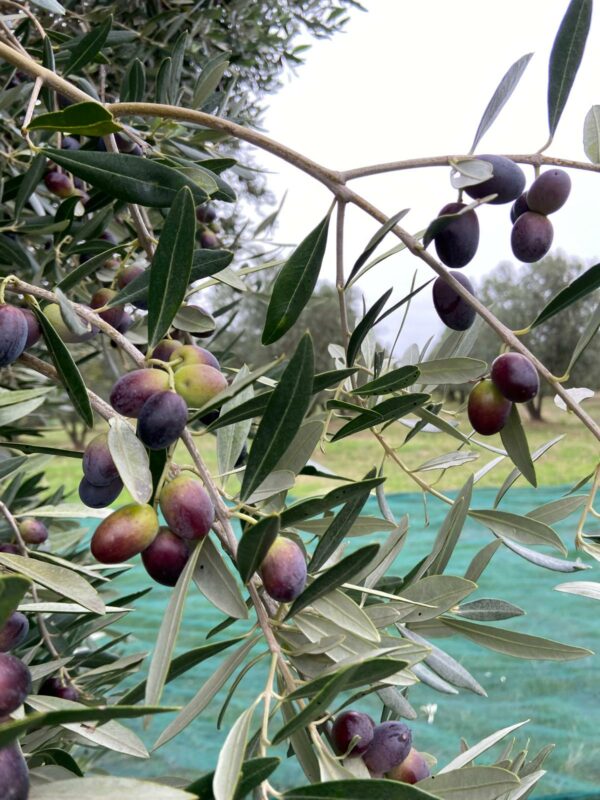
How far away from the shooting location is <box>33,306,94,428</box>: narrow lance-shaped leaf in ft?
1.41

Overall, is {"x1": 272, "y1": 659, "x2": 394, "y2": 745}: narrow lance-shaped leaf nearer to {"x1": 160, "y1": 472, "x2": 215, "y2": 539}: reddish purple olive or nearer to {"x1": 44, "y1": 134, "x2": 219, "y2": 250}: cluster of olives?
{"x1": 160, "y1": 472, "x2": 215, "y2": 539}: reddish purple olive

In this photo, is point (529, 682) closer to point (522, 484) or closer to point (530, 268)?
point (522, 484)

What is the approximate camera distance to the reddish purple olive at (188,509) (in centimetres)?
39

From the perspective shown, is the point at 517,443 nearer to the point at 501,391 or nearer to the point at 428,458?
the point at 501,391

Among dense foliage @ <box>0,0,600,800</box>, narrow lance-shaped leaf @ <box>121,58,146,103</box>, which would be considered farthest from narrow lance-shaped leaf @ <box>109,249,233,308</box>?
narrow lance-shaped leaf @ <box>121,58,146,103</box>

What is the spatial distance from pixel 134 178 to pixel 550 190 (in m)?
0.28

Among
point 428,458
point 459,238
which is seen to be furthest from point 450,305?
point 428,458

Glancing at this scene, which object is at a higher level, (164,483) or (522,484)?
(164,483)

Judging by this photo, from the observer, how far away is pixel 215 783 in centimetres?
32

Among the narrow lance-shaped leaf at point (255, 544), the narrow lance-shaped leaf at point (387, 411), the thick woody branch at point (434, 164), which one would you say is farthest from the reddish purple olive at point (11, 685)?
the thick woody branch at point (434, 164)

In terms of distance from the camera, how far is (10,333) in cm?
45

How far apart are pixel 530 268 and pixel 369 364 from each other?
44.2ft

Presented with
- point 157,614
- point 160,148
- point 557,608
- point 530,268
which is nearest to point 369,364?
point 160,148

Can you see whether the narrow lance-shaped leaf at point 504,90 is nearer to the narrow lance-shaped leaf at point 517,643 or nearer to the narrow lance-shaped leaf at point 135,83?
the narrow lance-shaped leaf at point 517,643
